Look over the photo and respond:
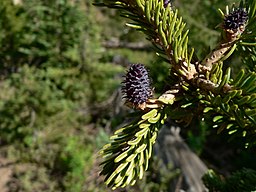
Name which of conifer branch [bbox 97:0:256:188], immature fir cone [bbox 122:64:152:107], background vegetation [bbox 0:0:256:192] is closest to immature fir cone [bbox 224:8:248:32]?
conifer branch [bbox 97:0:256:188]

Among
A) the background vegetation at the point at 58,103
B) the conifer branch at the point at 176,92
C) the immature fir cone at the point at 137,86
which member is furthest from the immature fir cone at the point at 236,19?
the background vegetation at the point at 58,103

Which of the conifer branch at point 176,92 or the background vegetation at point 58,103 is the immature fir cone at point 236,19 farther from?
the background vegetation at point 58,103

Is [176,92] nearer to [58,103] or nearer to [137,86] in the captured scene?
[137,86]

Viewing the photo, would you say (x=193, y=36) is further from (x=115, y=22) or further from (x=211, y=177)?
(x=115, y=22)

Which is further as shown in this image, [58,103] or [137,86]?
[58,103]

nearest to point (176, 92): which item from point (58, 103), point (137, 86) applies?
point (137, 86)

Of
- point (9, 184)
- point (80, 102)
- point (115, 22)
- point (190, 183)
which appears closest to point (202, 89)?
point (190, 183)
